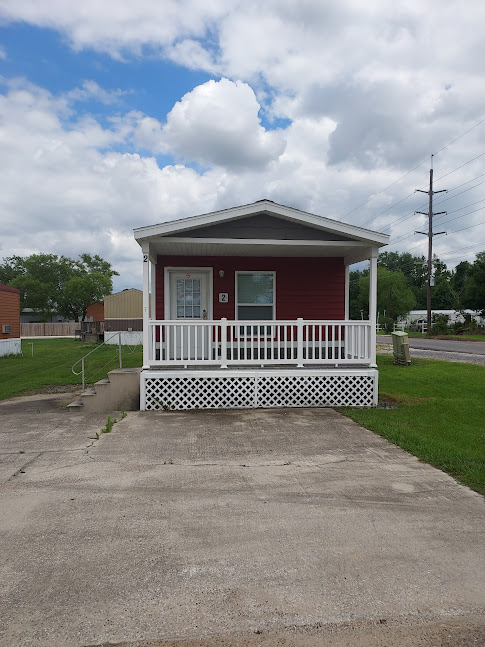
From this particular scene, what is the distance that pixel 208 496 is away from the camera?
4.38 meters

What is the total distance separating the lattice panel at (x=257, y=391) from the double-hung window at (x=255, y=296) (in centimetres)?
220

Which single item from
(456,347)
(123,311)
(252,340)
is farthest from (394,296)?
(252,340)

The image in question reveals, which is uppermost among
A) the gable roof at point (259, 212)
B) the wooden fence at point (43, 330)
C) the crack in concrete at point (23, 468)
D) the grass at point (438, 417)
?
the gable roof at point (259, 212)

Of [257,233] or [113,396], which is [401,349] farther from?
[113,396]

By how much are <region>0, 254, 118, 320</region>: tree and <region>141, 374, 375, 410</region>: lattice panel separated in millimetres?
47117

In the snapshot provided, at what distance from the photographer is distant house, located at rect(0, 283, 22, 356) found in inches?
814

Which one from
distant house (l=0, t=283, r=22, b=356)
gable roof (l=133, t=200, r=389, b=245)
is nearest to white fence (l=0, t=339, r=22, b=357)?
distant house (l=0, t=283, r=22, b=356)

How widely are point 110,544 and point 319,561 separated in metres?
1.55

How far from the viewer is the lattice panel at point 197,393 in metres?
8.67

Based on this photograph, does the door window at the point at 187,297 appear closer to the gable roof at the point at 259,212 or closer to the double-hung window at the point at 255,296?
the double-hung window at the point at 255,296

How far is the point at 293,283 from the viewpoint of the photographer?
10.9m

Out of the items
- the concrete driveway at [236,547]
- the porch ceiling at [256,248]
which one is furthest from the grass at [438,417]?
the porch ceiling at [256,248]

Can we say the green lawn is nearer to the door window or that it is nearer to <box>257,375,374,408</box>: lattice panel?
<box>257,375,374,408</box>: lattice panel

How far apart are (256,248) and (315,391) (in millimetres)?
3223
